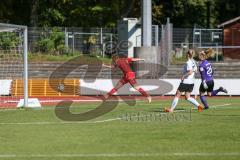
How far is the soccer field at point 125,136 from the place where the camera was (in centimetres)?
1201

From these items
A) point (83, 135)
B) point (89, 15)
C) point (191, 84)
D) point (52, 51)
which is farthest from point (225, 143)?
point (89, 15)

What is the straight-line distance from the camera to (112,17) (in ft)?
211

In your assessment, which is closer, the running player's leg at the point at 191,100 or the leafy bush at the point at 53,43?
the running player's leg at the point at 191,100

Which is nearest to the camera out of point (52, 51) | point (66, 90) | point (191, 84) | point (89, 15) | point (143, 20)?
point (191, 84)

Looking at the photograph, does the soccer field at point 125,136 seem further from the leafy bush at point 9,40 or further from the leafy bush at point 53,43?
the leafy bush at point 53,43

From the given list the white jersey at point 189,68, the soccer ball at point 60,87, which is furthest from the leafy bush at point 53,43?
the white jersey at point 189,68

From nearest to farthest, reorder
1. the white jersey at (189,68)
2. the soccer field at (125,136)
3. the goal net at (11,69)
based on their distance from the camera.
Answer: the soccer field at (125,136) → the white jersey at (189,68) → the goal net at (11,69)

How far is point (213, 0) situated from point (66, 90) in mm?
41140

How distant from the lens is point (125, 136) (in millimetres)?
14391

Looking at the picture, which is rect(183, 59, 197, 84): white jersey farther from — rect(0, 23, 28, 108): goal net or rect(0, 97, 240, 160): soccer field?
rect(0, 23, 28, 108): goal net

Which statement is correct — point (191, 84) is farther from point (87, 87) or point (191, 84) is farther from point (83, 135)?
point (87, 87)

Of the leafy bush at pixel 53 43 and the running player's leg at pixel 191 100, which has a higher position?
the leafy bush at pixel 53 43

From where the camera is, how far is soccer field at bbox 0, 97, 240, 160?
12.0m

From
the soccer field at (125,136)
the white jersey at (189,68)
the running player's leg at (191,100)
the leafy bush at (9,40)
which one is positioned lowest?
the soccer field at (125,136)
